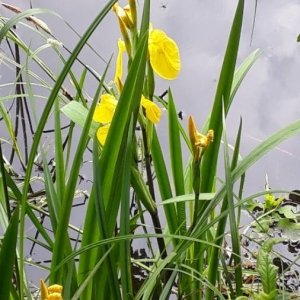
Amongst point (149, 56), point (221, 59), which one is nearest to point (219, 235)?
point (149, 56)

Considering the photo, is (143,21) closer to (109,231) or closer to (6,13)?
(109,231)

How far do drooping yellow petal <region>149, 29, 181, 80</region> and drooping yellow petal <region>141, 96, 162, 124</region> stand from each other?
0.05m

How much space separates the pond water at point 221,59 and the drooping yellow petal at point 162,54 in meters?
0.51

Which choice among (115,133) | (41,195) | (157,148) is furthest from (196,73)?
(115,133)

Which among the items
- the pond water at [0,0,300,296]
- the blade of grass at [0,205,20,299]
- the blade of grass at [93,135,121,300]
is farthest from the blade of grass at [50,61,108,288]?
the pond water at [0,0,300,296]

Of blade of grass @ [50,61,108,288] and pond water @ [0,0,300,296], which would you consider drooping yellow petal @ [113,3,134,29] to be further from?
pond water @ [0,0,300,296]

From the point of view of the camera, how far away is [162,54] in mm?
578

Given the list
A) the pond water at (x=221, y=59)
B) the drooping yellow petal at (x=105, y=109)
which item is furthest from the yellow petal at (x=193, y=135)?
the pond water at (x=221, y=59)

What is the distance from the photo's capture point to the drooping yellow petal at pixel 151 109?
21.5 inches

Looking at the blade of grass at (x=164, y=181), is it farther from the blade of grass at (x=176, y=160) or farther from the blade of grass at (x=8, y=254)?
the blade of grass at (x=8, y=254)

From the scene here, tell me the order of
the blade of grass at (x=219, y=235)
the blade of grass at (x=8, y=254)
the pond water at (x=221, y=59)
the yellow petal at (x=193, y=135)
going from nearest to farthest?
1. the blade of grass at (x=8, y=254)
2. the yellow petal at (x=193, y=135)
3. the blade of grass at (x=219, y=235)
4. the pond water at (x=221, y=59)

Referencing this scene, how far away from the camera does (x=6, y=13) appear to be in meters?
1.36

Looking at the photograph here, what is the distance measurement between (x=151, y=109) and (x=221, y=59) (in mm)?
786

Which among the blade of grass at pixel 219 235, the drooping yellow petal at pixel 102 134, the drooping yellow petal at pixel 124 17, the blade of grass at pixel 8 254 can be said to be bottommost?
the blade of grass at pixel 8 254
